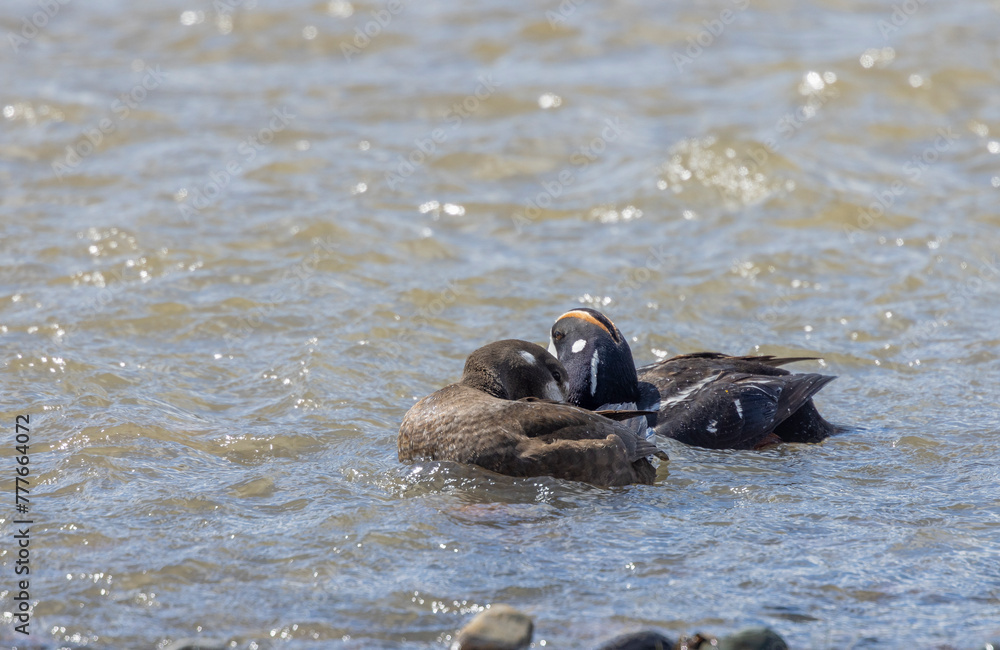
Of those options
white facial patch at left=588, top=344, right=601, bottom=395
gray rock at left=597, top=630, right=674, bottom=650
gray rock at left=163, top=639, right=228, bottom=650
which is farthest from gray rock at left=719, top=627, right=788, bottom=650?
white facial patch at left=588, top=344, right=601, bottom=395

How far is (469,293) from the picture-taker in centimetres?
983

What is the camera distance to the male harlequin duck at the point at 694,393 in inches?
286

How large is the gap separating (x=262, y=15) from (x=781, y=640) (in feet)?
53.2

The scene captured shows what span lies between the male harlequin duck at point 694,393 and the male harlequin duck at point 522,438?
759 mm

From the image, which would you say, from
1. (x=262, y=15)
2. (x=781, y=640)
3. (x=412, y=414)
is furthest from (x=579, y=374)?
(x=262, y=15)

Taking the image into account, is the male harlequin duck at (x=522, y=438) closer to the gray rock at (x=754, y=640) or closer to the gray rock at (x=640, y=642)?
the gray rock at (x=640, y=642)
